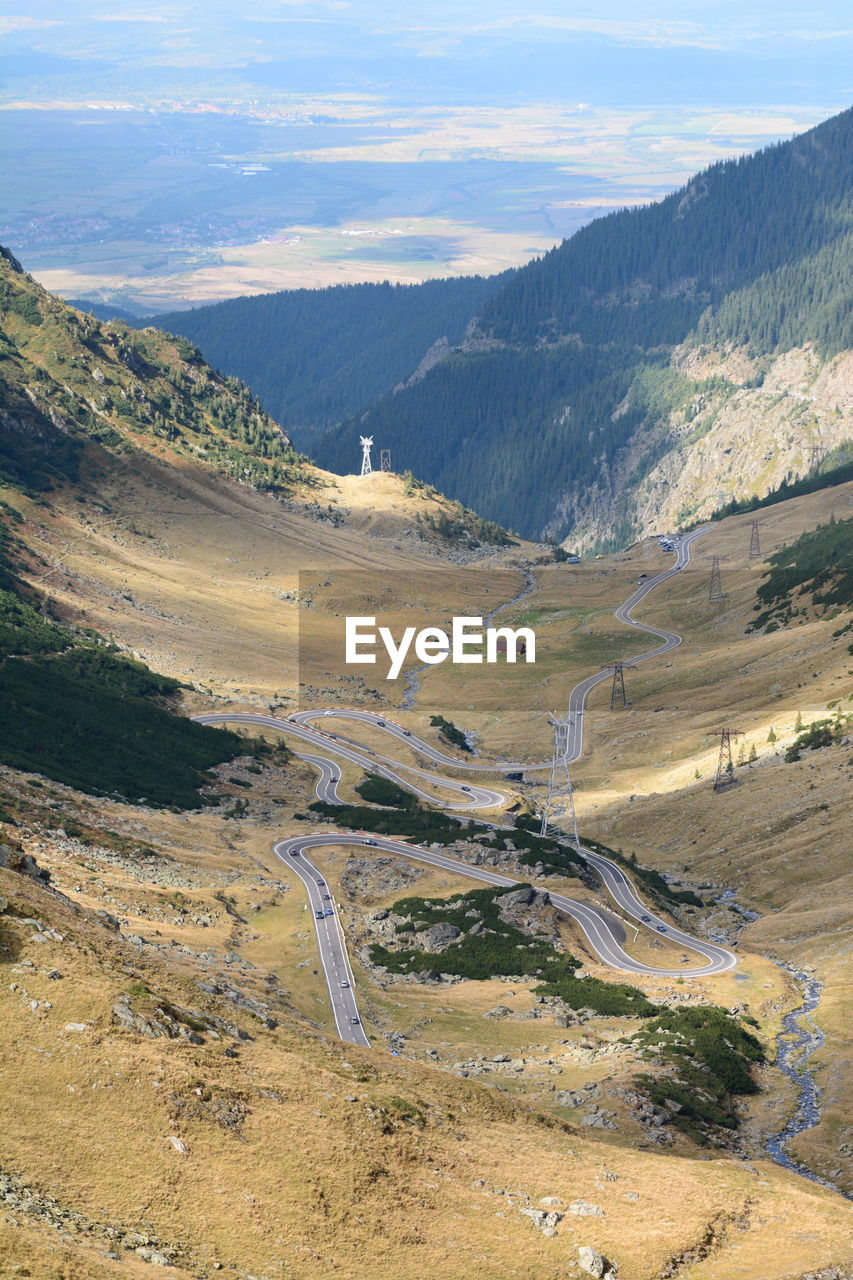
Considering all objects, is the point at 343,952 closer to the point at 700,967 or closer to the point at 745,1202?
the point at 700,967

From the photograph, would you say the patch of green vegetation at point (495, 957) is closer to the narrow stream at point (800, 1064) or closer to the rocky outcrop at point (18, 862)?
the narrow stream at point (800, 1064)

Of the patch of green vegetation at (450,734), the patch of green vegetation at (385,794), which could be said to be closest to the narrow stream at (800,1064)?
the patch of green vegetation at (385,794)

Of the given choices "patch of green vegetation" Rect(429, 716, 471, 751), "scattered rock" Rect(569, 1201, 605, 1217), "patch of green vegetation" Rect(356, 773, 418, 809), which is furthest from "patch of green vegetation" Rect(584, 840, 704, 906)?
"scattered rock" Rect(569, 1201, 605, 1217)

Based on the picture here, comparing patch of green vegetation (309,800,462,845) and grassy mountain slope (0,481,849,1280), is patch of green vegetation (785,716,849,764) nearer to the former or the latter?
patch of green vegetation (309,800,462,845)

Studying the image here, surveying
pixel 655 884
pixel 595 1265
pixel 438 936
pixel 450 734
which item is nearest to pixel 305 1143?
pixel 595 1265

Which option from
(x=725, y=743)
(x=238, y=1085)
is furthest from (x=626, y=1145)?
(x=725, y=743)
